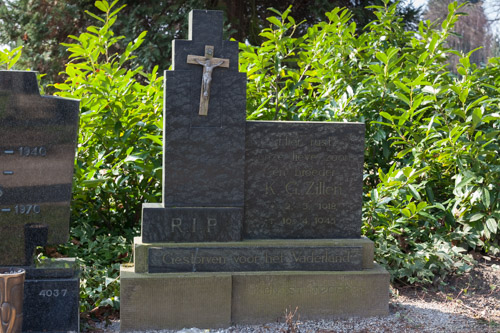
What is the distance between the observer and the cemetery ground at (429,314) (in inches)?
154

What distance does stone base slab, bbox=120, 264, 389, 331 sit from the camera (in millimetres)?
3832

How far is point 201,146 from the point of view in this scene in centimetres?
399

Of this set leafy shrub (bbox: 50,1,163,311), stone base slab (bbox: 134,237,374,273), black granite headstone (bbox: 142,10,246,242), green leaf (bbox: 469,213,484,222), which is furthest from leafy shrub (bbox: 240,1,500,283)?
black granite headstone (bbox: 142,10,246,242)

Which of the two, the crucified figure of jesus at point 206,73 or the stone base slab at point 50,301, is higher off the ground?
the crucified figure of jesus at point 206,73

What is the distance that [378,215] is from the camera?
16.3ft

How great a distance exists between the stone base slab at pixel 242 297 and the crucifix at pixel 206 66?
121cm

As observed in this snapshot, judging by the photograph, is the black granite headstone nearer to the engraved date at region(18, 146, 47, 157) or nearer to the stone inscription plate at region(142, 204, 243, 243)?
the stone inscription plate at region(142, 204, 243, 243)

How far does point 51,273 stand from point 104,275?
29.5 inches

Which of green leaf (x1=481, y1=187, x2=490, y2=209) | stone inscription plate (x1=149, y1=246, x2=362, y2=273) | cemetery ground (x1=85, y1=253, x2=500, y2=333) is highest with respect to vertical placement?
green leaf (x1=481, y1=187, x2=490, y2=209)

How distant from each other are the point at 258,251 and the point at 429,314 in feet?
4.57

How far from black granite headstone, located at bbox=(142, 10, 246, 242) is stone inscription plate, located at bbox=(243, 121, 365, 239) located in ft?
0.53

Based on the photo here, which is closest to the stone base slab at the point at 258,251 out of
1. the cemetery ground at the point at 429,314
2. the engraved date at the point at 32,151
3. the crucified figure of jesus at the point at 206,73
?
the cemetery ground at the point at 429,314

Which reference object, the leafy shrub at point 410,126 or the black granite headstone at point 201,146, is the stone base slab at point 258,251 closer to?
the black granite headstone at point 201,146

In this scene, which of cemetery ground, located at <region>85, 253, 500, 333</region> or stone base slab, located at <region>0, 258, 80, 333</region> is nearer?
stone base slab, located at <region>0, 258, 80, 333</region>
